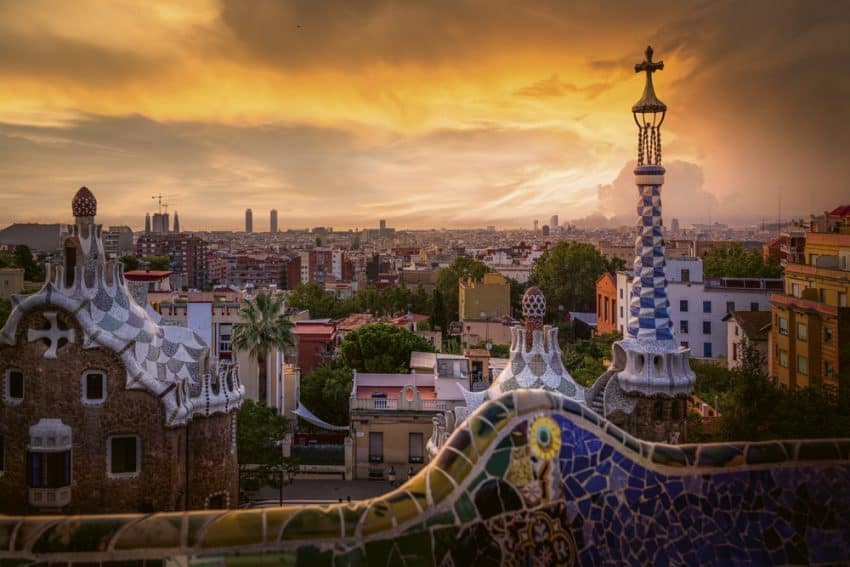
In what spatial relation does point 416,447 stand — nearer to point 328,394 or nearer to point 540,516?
point 328,394

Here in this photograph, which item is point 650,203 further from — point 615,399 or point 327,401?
point 327,401

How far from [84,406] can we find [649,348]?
30.1 feet

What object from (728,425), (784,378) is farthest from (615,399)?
(784,378)

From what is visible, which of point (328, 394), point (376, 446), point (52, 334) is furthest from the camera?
point (328, 394)

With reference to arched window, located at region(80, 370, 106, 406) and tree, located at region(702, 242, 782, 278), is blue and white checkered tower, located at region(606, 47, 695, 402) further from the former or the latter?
tree, located at region(702, 242, 782, 278)

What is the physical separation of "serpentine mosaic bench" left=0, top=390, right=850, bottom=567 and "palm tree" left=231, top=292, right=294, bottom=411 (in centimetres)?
2069

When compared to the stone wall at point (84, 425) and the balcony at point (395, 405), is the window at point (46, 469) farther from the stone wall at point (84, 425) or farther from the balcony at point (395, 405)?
the balcony at point (395, 405)

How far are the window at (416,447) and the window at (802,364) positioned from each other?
39.8 ft

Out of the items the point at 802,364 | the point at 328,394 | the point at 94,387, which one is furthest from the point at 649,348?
the point at 328,394

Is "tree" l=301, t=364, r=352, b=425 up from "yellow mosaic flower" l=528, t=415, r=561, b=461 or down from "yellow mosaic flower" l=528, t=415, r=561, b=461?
down

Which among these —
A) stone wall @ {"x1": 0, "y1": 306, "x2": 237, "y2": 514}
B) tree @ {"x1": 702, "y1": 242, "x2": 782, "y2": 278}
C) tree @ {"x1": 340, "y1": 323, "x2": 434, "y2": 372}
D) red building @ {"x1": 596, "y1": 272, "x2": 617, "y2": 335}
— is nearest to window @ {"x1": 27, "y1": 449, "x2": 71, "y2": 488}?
stone wall @ {"x1": 0, "y1": 306, "x2": 237, "y2": 514}

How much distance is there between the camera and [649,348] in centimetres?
1296

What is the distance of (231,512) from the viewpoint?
14.8ft

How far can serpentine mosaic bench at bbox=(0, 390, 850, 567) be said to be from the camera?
441 centimetres
